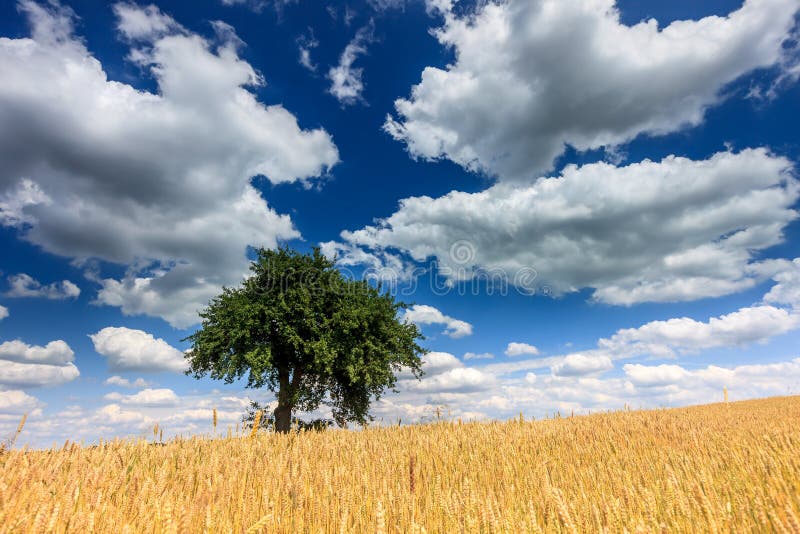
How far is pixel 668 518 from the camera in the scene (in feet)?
14.9

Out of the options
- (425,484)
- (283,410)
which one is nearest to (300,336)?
(283,410)

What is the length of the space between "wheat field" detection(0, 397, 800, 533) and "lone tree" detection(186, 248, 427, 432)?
1646 cm

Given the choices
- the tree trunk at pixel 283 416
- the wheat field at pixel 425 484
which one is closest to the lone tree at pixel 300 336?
the tree trunk at pixel 283 416

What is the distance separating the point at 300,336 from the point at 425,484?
23043mm

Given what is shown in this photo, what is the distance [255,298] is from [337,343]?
21.6 feet

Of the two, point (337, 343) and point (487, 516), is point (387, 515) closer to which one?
point (487, 516)

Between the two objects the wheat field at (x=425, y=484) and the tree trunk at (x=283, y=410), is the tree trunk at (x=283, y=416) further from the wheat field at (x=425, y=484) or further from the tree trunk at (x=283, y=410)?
the wheat field at (x=425, y=484)

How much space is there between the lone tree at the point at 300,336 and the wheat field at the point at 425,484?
1646cm

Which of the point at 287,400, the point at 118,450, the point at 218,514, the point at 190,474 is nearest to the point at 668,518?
the point at 218,514

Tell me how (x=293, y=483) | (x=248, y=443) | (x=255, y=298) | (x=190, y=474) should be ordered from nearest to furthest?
(x=293, y=483)
(x=190, y=474)
(x=248, y=443)
(x=255, y=298)

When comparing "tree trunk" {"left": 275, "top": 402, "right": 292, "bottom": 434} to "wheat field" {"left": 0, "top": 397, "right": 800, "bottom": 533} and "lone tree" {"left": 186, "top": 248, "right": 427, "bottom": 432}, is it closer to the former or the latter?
"lone tree" {"left": 186, "top": 248, "right": 427, "bottom": 432}

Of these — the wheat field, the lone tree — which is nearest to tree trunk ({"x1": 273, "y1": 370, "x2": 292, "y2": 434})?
the lone tree

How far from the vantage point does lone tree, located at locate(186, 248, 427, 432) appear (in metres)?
26.9

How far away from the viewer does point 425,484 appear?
611 centimetres
